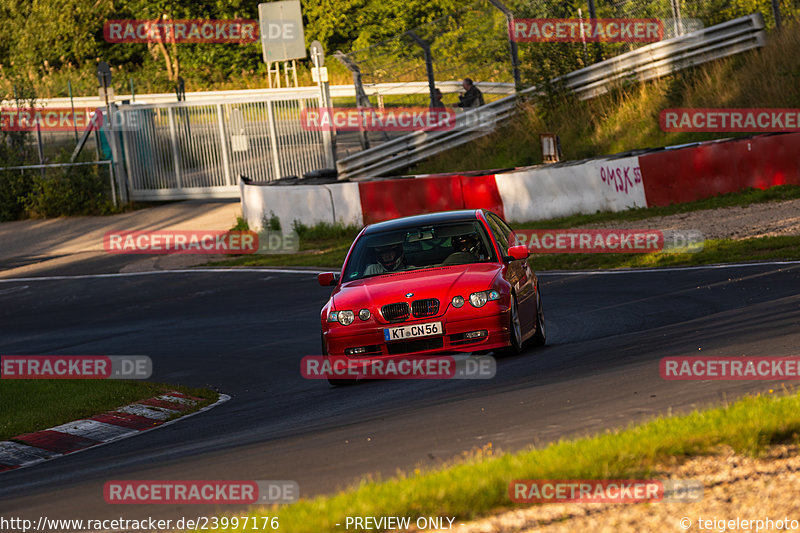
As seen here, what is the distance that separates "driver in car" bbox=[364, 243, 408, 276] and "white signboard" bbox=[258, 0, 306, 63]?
36179 millimetres

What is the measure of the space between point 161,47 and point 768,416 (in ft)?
181

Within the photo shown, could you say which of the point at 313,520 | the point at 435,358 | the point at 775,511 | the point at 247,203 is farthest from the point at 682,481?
the point at 247,203

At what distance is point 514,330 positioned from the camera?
10781 millimetres

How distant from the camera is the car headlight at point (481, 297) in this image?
10422 mm

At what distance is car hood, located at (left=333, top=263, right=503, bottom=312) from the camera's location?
10484 millimetres

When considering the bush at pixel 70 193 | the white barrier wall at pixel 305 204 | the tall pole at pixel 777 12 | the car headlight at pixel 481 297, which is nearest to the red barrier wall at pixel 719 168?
the white barrier wall at pixel 305 204

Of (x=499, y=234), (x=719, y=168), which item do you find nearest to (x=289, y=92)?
(x=719, y=168)

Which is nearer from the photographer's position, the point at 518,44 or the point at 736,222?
the point at 736,222

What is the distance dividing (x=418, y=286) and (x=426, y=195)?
14502 mm

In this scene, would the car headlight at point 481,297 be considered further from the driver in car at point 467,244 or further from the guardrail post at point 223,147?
the guardrail post at point 223,147

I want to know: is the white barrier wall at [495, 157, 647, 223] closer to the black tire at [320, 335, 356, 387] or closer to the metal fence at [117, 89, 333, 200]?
the metal fence at [117, 89, 333, 200]

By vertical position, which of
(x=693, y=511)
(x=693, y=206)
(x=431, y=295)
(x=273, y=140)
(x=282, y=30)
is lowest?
(x=693, y=511)

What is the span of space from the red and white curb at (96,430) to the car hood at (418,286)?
175 centimetres

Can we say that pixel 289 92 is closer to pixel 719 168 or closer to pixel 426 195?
pixel 426 195
